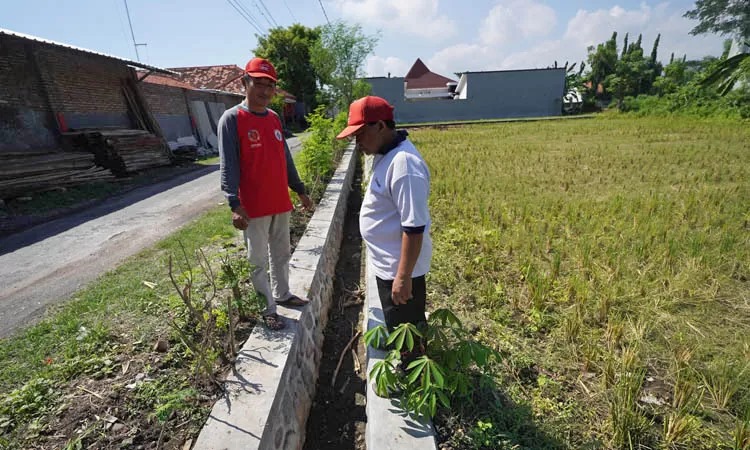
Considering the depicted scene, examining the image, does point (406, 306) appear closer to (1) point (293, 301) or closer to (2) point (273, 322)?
(2) point (273, 322)

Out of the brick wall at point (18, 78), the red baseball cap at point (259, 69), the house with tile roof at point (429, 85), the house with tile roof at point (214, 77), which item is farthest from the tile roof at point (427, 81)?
the red baseball cap at point (259, 69)

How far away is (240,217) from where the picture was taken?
225 cm

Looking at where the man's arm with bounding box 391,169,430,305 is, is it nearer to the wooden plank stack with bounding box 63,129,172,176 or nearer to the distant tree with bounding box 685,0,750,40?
the wooden plank stack with bounding box 63,129,172,176

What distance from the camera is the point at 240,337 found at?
2.58 m

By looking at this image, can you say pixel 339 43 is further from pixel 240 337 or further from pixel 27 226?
pixel 240 337

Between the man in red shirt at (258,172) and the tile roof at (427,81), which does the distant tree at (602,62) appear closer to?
the tile roof at (427,81)

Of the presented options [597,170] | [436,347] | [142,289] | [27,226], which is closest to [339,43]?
[597,170]

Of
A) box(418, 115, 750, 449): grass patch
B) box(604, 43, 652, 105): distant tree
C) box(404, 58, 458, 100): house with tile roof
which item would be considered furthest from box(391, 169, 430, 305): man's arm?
box(404, 58, 458, 100): house with tile roof

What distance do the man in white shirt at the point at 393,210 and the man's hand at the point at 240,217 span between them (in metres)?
0.81

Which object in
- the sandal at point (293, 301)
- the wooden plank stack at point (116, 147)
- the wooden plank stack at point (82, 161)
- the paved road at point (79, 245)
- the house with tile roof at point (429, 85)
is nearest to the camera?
the sandal at point (293, 301)

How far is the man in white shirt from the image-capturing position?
64.4 inches

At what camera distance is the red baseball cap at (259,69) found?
2.26 meters

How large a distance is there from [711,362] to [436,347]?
2.01 m

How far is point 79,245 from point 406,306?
17.6 feet
